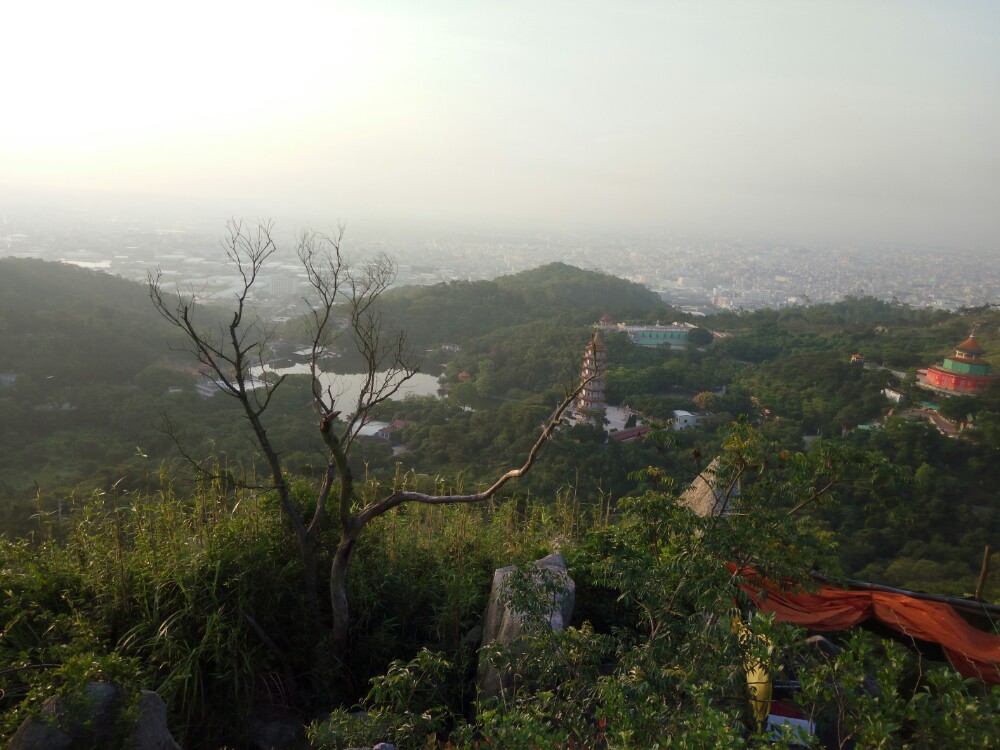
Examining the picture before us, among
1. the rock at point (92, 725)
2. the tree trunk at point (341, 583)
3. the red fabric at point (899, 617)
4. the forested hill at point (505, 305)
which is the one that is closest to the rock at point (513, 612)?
the tree trunk at point (341, 583)

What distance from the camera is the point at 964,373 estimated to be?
625 inches

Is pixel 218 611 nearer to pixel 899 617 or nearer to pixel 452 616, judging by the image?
pixel 452 616

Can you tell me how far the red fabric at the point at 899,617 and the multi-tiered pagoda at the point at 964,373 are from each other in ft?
50.9

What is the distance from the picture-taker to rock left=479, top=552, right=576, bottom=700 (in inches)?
101

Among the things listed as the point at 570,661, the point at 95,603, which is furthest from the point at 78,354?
the point at 570,661

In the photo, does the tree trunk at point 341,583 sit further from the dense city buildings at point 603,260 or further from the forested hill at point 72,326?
the dense city buildings at point 603,260

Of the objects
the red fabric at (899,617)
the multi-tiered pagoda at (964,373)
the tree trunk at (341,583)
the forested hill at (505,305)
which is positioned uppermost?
the tree trunk at (341,583)

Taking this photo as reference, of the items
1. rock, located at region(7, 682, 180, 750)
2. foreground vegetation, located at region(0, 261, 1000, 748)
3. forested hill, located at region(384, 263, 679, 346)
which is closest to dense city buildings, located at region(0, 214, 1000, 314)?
forested hill, located at region(384, 263, 679, 346)

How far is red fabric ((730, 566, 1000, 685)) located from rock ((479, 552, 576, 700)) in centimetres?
83

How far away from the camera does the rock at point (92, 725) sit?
1907mm

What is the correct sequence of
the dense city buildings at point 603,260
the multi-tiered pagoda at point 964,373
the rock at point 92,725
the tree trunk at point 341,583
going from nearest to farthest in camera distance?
the rock at point 92,725
the tree trunk at point 341,583
the multi-tiered pagoda at point 964,373
the dense city buildings at point 603,260

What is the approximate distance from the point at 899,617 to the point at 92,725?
362 cm

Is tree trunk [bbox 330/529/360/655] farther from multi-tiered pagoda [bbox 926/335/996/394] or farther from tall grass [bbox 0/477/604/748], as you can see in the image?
multi-tiered pagoda [bbox 926/335/996/394]

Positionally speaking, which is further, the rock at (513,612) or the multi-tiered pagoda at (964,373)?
the multi-tiered pagoda at (964,373)
